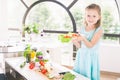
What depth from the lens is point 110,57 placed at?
4184mm

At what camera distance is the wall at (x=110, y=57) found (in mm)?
4133

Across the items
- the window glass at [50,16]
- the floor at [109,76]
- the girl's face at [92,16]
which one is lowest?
the floor at [109,76]

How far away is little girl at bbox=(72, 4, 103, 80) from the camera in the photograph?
2033 mm

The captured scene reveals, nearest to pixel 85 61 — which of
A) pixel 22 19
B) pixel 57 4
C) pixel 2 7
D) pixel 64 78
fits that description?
pixel 64 78

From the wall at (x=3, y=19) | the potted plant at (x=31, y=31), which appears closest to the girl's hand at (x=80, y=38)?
the potted plant at (x=31, y=31)

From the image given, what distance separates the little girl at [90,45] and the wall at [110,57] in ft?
6.98

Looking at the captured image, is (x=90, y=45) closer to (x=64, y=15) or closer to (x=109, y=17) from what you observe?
(x=109, y=17)

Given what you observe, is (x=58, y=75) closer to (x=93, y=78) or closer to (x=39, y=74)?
(x=39, y=74)

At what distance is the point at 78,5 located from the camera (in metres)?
→ 4.69

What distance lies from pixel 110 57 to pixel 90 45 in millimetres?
2285

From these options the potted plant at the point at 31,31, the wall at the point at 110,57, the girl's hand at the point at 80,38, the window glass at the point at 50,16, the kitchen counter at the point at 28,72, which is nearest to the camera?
the kitchen counter at the point at 28,72

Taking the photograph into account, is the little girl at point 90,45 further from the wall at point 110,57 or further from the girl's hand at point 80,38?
the wall at point 110,57

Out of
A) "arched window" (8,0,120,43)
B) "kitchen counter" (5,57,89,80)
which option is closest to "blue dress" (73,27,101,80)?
"kitchen counter" (5,57,89,80)

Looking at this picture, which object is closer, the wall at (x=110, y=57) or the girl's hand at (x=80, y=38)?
the girl's hand at (x=80, y=38)
